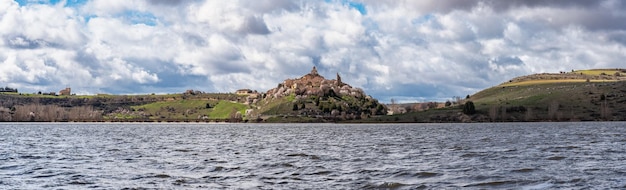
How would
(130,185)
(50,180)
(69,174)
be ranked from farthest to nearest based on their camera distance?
(69,174) < (50,180) < (130,185)

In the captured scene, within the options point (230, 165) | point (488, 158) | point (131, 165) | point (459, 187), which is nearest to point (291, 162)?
point (230, 165)

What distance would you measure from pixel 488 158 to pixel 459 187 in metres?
23.7

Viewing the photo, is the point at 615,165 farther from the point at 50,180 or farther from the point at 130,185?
the point at 50,180

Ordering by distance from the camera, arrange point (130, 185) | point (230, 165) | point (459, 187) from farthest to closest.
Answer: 1. point (230, 165)
2. point (130, 185)
3. point (459, 187)

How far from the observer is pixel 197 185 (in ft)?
138

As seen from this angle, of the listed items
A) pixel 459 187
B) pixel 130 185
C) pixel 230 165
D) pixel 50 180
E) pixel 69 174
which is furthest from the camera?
pixel 230 165

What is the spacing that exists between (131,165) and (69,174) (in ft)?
29.9

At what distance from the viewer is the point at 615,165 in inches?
1999

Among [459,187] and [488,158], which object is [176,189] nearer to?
[459,187]

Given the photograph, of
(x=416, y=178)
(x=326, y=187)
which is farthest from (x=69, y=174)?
(x=416, y=178)

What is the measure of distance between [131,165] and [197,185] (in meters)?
18.6

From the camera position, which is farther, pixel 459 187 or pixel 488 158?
pixel 488 158

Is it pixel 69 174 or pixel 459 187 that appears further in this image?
pixel 69 174

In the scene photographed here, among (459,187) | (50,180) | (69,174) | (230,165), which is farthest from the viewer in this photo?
(230,165)
